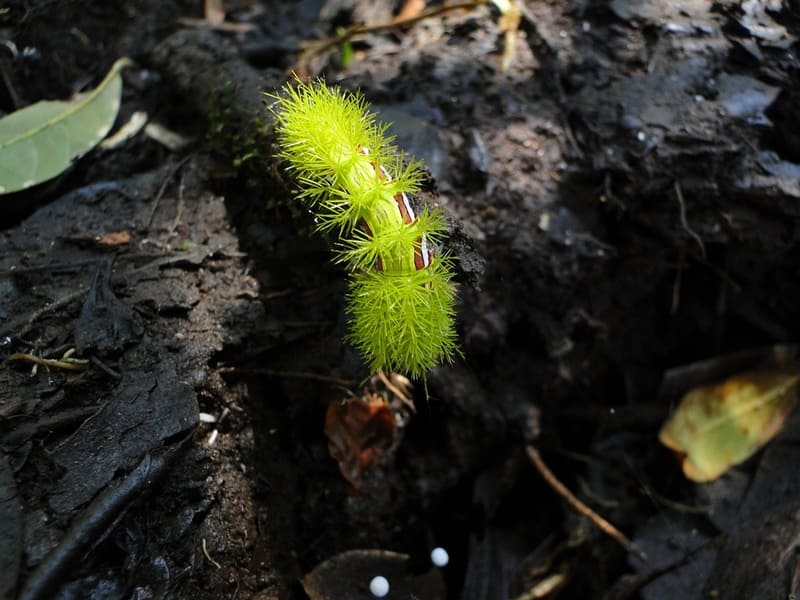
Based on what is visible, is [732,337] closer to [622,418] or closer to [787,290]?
[787,290]

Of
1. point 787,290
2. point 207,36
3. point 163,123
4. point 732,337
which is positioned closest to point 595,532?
point 732,337

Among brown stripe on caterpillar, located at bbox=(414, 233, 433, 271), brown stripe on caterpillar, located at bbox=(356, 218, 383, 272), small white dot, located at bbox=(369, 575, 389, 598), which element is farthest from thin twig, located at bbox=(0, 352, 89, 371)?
small white dot, located at bbox=(369, 575, 389, 598)

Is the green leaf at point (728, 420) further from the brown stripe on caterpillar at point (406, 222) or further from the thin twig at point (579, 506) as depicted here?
the brown stripe on caterpillar at point (406, 222)

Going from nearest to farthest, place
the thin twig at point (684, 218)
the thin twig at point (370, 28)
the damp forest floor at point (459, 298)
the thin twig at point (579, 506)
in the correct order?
the damp forest floor at point (459, 298) < the thin twig at point (579, 506) < the thin twig at point (684, 218) < the thin twig at point (370, 28)

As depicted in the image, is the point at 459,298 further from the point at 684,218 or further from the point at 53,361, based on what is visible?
the point at 53,361

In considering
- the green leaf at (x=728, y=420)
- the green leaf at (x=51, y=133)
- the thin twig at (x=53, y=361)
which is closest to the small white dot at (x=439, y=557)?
the green leaf at (x=728, y=420)

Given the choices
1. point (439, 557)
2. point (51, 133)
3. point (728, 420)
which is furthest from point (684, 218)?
point (51, 133)

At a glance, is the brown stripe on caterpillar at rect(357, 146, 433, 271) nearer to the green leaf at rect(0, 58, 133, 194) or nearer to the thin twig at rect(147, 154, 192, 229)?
the thin twig at rect(147, 154, 192, 229)
